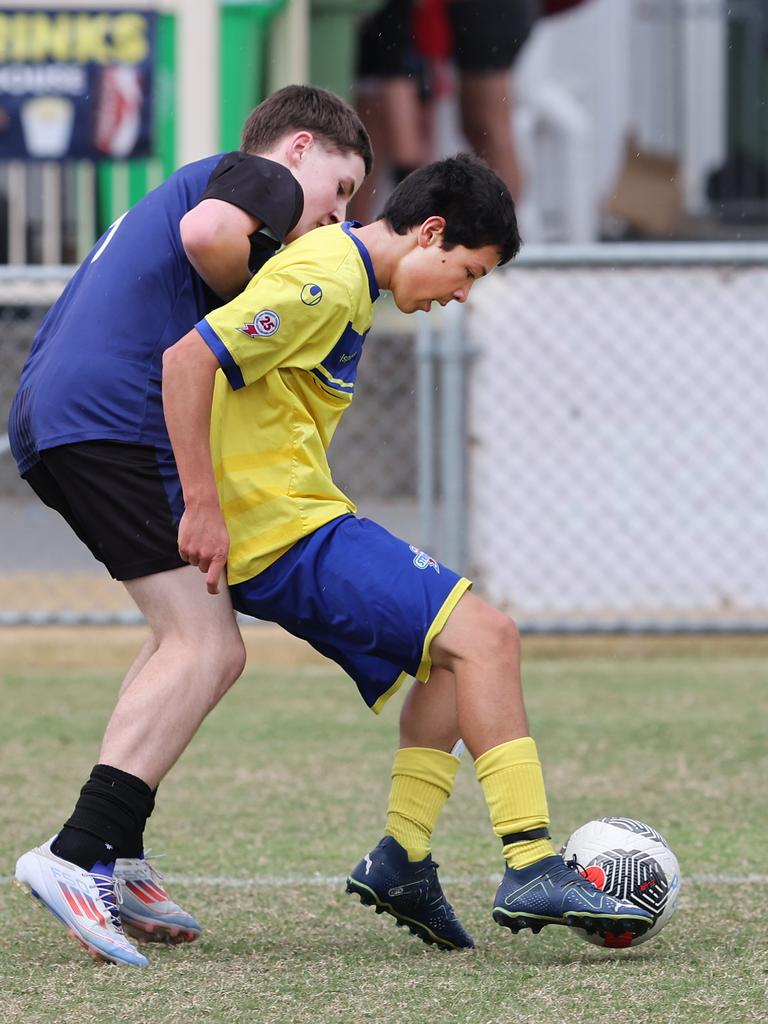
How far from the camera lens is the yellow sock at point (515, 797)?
329cm

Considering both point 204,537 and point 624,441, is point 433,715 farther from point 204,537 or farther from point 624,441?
point 624,441

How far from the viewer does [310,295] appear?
3260 mm

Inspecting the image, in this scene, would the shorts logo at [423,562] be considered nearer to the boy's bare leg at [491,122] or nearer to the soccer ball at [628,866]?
the soccer ball at [628,866]

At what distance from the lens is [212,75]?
8531 millimetres

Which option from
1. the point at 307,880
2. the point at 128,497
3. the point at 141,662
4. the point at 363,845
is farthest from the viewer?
the point at 363,845

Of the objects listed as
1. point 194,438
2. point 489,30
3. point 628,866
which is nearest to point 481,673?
point 628,866

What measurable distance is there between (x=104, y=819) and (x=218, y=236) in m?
1.06

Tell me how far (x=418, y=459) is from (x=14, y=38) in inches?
112

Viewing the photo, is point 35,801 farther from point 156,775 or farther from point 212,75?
point 212,75

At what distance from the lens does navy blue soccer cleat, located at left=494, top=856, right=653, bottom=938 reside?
3.21 meters

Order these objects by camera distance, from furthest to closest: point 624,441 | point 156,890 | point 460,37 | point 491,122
→ point 460,37, point 491,122, point 624,441, point 156,890

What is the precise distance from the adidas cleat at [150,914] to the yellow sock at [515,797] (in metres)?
0.67

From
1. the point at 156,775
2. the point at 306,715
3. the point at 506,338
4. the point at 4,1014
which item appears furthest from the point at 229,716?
the point at 4,1014

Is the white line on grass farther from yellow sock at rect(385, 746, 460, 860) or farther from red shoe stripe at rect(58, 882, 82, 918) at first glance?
red shoe stripe at rect(58, 882, 82, 918)
